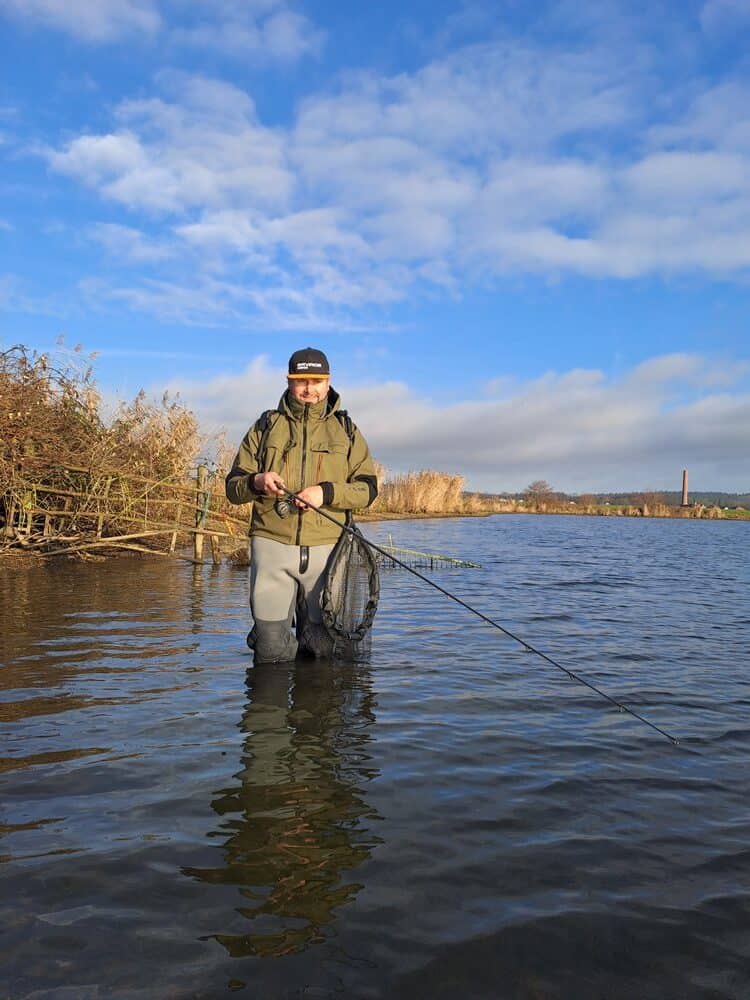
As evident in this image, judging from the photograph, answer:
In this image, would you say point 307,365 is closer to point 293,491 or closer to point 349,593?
point 293,491

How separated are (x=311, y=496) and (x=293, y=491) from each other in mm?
277

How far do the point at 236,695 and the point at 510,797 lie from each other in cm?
242

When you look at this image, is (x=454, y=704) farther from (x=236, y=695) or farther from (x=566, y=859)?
(x=566, y=859)

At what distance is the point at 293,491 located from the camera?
5.45 m

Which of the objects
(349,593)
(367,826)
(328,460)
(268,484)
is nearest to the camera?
(367,826)

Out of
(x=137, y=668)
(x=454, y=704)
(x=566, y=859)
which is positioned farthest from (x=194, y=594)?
(x=566, y=859)

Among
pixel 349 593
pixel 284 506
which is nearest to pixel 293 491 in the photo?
pixel 284 506

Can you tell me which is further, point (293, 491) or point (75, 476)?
point (75, 476)

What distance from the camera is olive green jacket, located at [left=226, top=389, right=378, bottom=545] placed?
Result: 17.9 ft

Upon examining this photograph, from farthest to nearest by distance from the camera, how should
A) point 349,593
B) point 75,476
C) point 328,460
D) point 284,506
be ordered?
point 75,476 < point 349,593 < point 328,460 < point 284,506

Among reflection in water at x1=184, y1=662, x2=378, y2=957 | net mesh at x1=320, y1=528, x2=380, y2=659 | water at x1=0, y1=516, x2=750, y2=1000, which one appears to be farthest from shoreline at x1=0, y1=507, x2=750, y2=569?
reflection in water at x1=184, y1=662, x2=378, y2=957

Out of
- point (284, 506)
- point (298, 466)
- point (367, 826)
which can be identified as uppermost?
point (298, 466)

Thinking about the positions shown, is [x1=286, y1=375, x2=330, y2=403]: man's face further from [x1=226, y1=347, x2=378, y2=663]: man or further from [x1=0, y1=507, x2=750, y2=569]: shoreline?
[x1=0, y1=507, x2=750, y2=569]: shoreline

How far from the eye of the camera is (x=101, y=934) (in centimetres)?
245
